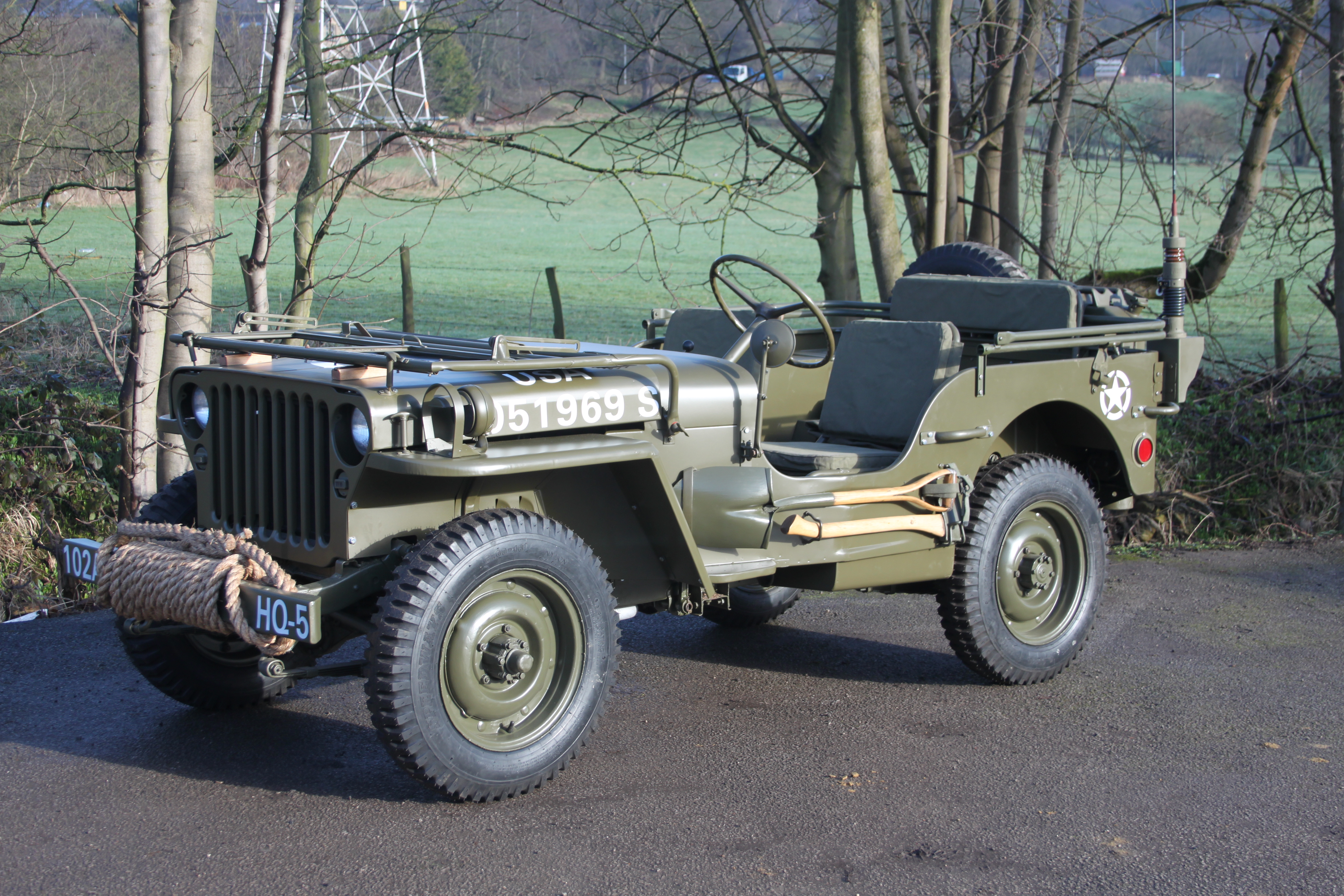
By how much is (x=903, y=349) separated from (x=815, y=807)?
203cm

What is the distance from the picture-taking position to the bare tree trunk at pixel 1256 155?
10.2 m

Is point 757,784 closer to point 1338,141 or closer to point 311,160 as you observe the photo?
point 1338,141

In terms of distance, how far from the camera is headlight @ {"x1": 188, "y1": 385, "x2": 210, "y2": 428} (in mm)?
4234

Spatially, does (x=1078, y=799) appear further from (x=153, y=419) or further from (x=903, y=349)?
(x=153, y=419)

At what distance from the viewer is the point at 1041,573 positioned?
513cm

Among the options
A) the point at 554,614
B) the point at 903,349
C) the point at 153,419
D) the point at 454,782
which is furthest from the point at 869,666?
the point at 153,419

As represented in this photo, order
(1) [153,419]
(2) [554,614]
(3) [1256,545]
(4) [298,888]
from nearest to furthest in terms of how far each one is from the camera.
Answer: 1. (4) [298,888]
2. (2) [554,614]
3. (1) [153,419]
4. (3) [1256,545]

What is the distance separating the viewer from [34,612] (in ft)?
19.6

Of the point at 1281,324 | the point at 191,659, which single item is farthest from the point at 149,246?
the point at 1281,324

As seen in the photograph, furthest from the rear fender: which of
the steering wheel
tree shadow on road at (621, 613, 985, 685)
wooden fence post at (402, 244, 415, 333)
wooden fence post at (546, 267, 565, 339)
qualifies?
wooden fence post at (402, 244, 415, 333)

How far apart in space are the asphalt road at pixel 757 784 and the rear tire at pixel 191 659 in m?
0.10

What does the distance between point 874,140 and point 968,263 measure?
304 centimetres

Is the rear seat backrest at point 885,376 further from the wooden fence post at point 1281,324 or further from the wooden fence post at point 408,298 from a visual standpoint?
the wooden fence post at point 408,298

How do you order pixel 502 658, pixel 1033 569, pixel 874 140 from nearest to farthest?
pixel 502 658 → pixel 1033 569 → pixel 874 140
